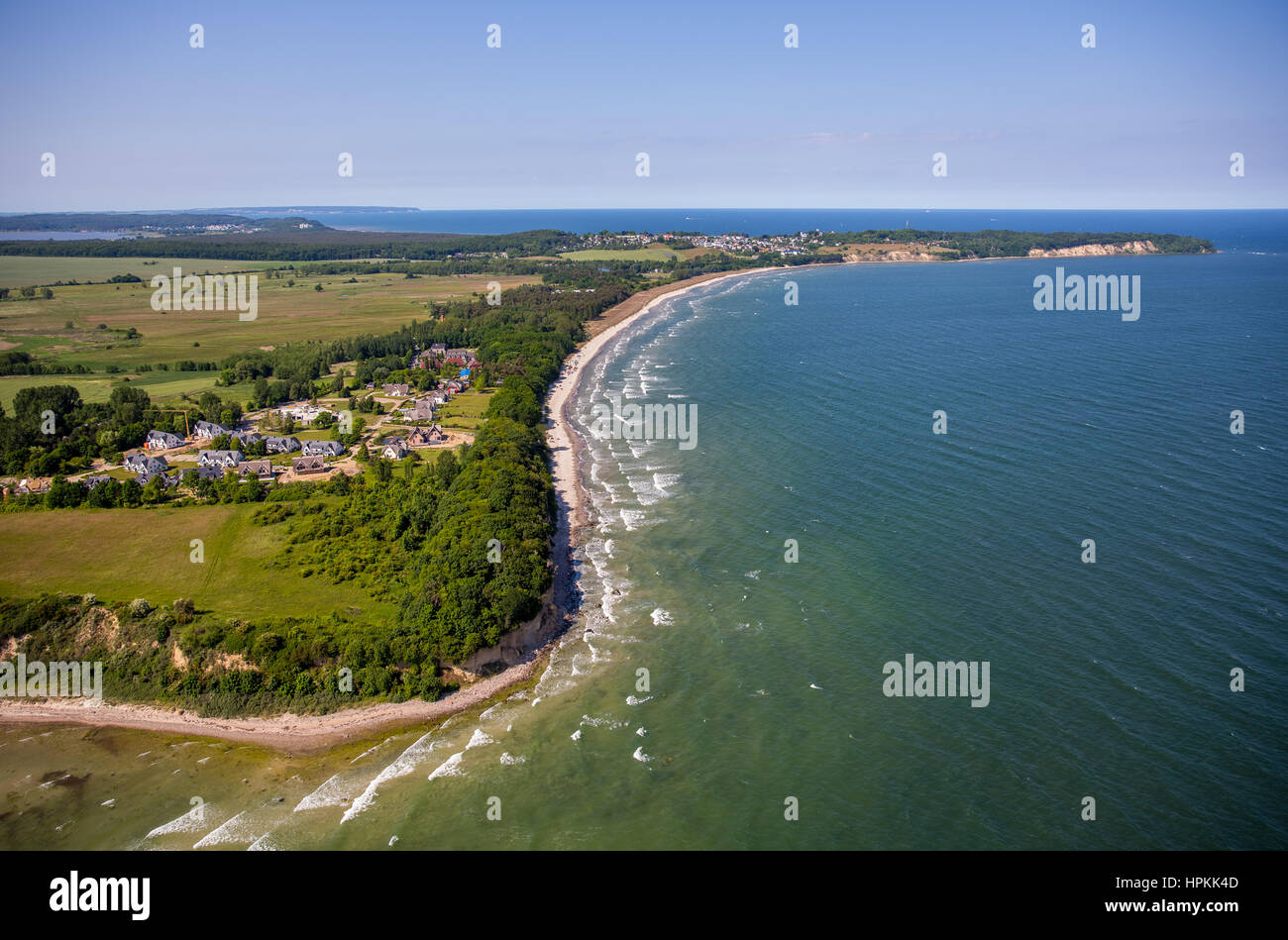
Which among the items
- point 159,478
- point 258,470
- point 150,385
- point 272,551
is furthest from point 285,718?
point 150,385

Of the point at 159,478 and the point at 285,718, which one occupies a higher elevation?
the point at 159,478

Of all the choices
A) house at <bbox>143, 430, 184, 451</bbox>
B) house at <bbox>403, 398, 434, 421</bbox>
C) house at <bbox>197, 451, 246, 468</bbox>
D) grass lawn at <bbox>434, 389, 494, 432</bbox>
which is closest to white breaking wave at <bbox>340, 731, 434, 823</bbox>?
house at <bbox>197, 451, 246, 468</bbox>

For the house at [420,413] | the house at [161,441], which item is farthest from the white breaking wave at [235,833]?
the house at [420,413]

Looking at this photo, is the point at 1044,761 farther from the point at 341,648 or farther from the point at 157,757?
the point at 157,757

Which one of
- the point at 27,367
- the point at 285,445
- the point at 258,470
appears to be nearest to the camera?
the point at 258,470

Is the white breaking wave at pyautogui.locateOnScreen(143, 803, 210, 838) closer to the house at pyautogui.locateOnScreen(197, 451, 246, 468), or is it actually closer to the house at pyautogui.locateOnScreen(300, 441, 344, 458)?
the house at pyautogui.locateOnScreen(197, 451, 246, 468)

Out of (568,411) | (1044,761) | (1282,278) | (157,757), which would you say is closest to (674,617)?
(1044,761)

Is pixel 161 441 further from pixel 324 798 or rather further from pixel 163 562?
pixel 324 798
